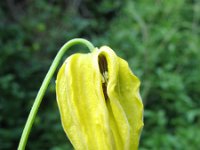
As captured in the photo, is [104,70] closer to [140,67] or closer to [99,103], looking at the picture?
[99,103]

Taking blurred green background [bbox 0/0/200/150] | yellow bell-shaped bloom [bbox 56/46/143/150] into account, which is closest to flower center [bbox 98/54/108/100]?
yellow bell-shaped bloom [bbox 56/46/143/150]

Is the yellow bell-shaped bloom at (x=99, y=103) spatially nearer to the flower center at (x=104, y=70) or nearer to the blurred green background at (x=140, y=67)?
the flower center at (x=104, y=70)

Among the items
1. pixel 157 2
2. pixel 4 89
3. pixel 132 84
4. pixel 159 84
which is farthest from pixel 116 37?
pixel 132 84

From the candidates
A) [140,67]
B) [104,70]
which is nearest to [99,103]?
[104,70]

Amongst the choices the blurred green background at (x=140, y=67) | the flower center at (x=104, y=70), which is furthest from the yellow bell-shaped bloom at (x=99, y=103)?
the blurred green background at (x=140, y=67)

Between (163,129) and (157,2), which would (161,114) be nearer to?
(163,129)
